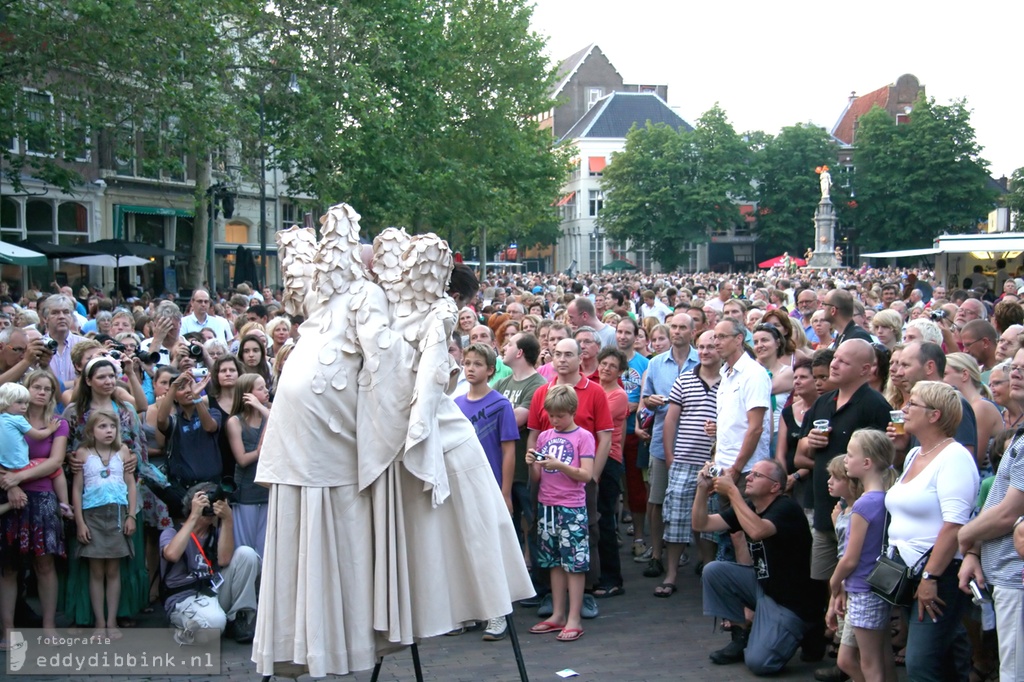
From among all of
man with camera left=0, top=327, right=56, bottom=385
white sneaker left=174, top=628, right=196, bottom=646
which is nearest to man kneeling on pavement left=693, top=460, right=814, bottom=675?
white sneaker left=174, top=628, right=196, bottom=646

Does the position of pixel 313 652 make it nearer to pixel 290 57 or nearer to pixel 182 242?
pixel 290 57

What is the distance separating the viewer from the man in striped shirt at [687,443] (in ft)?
25.9

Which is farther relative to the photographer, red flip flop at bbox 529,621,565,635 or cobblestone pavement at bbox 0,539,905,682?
red flip flop at bbox 529,621,565,635

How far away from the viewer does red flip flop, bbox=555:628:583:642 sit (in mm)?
6926

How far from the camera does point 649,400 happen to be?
338 inches

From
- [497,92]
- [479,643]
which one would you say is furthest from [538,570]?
[497,92]

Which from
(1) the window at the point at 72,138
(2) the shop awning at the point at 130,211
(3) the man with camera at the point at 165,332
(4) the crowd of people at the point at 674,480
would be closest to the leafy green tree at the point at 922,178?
(2) the shop awning at the point at 130,211

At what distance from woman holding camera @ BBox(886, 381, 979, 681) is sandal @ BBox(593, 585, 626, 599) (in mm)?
3110

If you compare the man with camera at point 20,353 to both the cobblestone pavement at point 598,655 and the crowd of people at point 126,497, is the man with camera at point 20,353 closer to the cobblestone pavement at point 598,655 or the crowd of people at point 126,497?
the crowd of people at point 126,497

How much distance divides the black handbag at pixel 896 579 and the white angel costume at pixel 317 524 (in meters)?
2.49

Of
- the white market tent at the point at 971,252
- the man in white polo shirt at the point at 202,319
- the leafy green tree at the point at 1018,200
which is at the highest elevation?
the leafy green tree at the point at 1018,200

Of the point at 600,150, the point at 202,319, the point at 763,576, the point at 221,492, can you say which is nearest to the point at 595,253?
the point at 600,150

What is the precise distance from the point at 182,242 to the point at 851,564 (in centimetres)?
3937

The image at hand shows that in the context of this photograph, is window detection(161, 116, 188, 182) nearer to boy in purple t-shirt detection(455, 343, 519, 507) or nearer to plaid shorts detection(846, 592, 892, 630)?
boy in purple t-shirt detection(455, 343, 519, 507)
